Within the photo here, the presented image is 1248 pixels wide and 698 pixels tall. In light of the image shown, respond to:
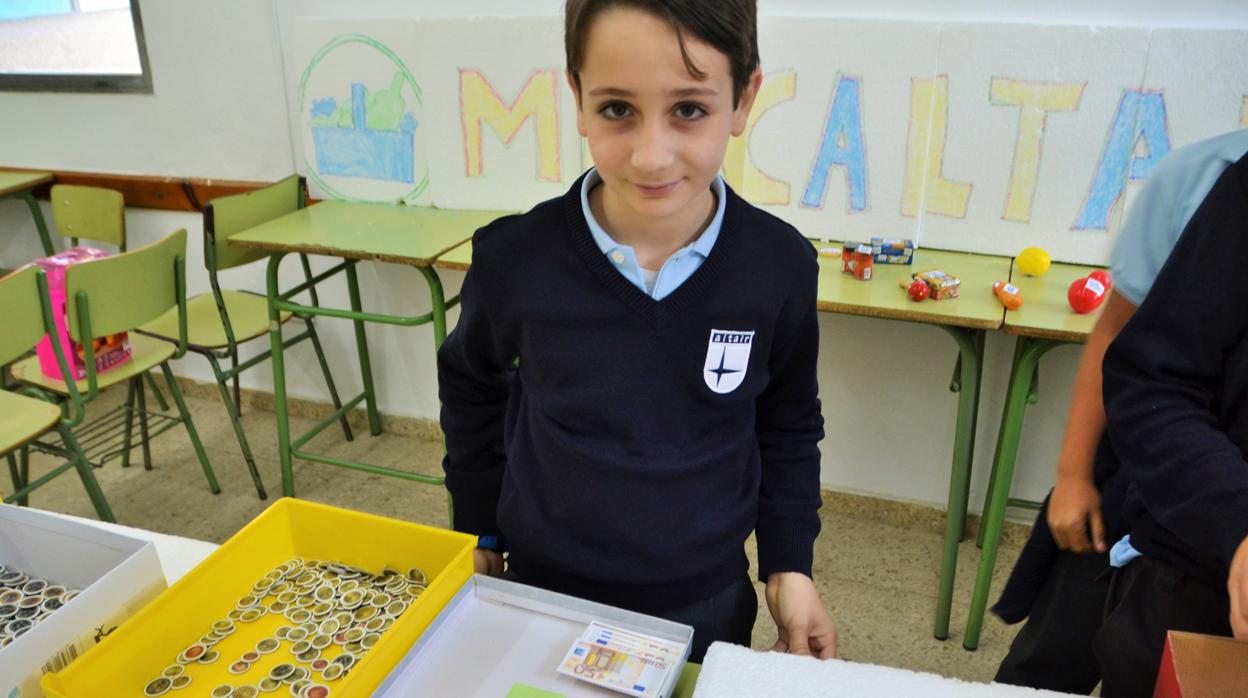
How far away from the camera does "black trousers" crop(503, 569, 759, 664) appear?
1019 millimetres

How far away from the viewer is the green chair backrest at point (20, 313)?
1.86m

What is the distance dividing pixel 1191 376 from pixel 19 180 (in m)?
3.54

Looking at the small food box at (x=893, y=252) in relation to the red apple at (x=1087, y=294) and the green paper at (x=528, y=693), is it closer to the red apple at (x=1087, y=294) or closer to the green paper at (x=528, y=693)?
the red apple at (x=1087, y=294)

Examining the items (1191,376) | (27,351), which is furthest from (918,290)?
(27,351)

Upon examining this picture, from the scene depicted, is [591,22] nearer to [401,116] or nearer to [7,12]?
[401,116]

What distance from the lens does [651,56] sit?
0.75 m

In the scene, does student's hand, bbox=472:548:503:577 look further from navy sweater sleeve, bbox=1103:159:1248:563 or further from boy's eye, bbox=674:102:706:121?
navy sweater sleeve, bbox=1103:159:1248:563

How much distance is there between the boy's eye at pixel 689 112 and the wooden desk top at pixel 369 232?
1422 mm

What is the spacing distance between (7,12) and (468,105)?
1.96 m

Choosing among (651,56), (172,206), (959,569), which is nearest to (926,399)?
(959,569)

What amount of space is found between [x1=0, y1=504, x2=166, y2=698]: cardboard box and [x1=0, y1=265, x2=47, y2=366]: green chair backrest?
119 centimetres

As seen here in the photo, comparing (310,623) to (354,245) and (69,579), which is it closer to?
(69,579)

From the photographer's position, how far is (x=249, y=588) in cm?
87

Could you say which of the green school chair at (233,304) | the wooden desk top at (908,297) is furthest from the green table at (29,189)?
the wooden desk top at (908,297)
